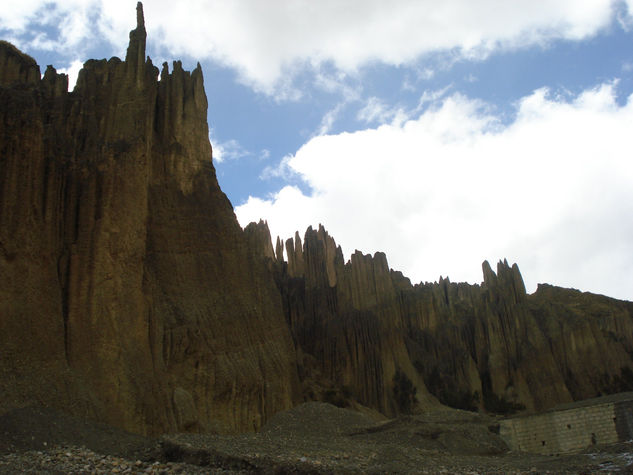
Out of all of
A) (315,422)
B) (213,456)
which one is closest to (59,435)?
(213,456)

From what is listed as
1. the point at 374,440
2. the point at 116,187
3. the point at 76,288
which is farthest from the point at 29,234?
the point at 374,440

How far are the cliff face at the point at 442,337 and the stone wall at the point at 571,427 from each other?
2420cm

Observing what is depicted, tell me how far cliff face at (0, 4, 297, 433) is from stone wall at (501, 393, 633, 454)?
1341 centimetres

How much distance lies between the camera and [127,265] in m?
29.3

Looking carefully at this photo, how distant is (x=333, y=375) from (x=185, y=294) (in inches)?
A: 1061

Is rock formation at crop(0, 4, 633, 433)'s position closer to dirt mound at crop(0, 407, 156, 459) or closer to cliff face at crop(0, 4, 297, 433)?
cliff face at crop(0, 4, 297, 433)

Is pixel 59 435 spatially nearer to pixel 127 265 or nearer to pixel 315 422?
pixel 127 265

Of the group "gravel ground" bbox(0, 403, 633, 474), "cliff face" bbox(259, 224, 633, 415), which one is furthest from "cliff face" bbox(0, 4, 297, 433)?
"cliff face" bbox(259, 224, 633, 415)

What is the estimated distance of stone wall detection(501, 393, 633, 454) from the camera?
2836 cm

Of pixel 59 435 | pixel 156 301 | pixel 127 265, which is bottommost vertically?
pixel 59 435

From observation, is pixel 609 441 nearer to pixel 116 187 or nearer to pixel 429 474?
pixel 429 474

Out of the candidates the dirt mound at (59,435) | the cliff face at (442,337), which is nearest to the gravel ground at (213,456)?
the dirt mound at (59,435)

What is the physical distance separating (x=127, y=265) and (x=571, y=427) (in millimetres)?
18782

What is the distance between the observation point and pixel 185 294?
122 feet
